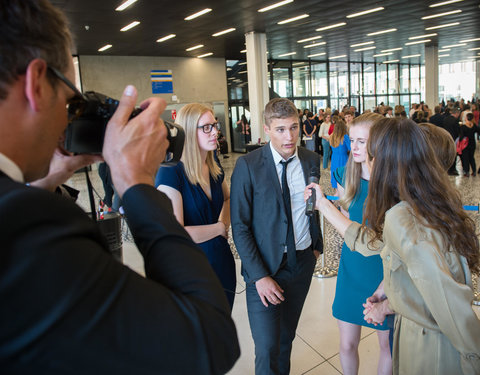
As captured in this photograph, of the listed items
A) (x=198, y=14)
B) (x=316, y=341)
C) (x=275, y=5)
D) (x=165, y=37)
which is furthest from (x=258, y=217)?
(x=165, y=37)

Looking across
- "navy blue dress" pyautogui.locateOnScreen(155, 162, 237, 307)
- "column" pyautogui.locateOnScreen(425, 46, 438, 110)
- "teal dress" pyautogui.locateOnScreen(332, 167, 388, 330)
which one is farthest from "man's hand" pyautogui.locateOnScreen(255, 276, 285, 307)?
"column" pyautogui.locateOnScreen(425, 46, 438, 110)

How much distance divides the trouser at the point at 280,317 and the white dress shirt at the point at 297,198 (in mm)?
76

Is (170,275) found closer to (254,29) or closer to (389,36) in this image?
(254,29)

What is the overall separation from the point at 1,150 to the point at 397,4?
10.5m

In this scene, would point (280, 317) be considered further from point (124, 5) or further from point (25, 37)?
point (124, 5)

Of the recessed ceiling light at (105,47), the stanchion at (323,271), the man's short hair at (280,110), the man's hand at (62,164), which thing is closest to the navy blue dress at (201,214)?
the man's short hair at (280,110)

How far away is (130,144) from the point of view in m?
0.67

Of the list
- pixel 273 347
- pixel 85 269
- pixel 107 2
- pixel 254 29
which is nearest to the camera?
pixel 85 269

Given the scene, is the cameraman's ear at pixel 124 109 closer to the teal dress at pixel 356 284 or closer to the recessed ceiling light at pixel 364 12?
the teal dress at pixel 356 284

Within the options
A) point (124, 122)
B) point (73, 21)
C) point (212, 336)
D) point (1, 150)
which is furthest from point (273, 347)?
point (73, 21)

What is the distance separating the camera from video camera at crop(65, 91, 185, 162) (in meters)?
0.70

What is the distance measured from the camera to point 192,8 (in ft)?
26.0

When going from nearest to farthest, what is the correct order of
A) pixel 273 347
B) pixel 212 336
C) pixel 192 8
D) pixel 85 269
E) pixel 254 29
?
pixel 85 269 → pixel 212 336 → pixel 273 347 → pixel 192 8 → pixel 254 29

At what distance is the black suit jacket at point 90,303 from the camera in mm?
436
